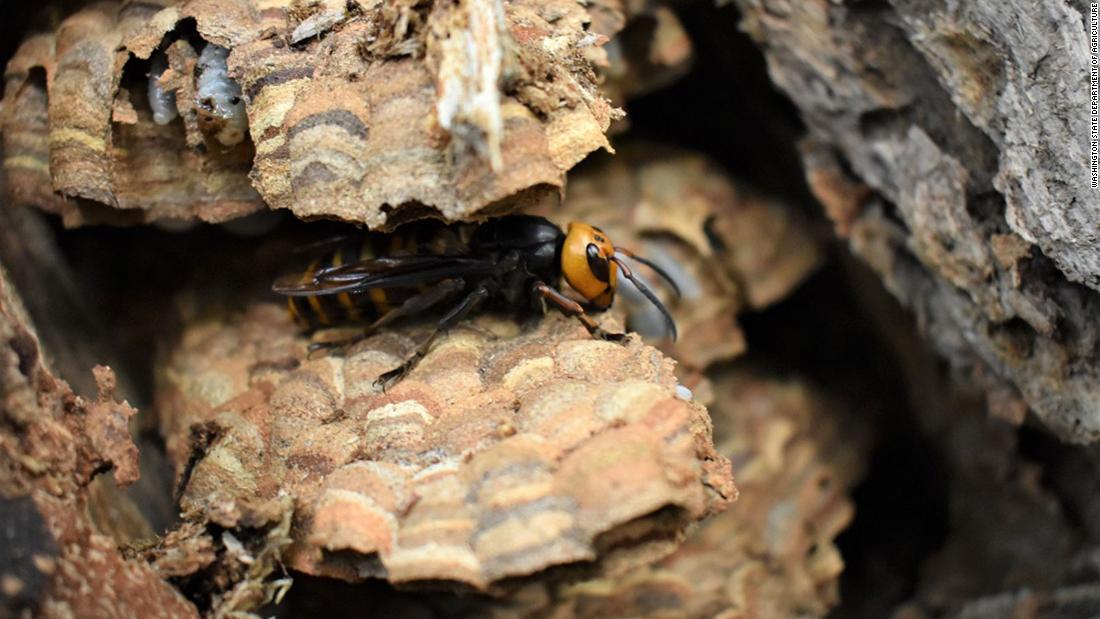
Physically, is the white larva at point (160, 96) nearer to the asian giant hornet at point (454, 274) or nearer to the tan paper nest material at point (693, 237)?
the asian giant hornet at point (454, 274)

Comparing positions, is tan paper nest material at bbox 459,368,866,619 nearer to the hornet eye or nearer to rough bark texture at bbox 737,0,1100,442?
rough bark texture at bbox 737,0,1100,442

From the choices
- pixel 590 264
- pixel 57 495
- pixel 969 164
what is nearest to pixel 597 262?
pixel 590 264

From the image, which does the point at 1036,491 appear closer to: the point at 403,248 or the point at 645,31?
the point at 645,31

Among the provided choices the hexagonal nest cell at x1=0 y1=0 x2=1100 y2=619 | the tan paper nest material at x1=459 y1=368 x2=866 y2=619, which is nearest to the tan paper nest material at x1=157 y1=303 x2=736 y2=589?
the hexagonal nest cell at x1=0 y1=0 x2=1100 y2=619

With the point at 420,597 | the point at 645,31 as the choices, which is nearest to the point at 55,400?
the point at 420,597

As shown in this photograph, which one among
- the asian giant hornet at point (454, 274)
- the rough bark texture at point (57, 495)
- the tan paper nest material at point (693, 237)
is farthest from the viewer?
the tan paper nest material at point (693, 237)

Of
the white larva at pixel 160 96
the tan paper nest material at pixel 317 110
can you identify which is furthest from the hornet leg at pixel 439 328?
the white larva at pixel 160 96
